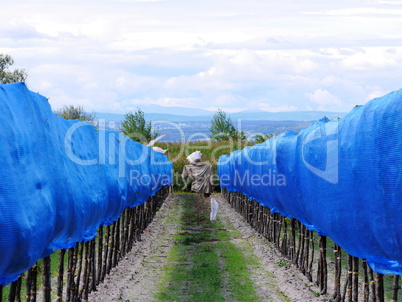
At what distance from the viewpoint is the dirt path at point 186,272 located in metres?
7.89

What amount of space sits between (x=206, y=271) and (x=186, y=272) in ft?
1.06

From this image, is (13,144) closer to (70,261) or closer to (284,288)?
(70,261)

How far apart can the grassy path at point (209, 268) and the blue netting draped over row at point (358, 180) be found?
1.39 meters

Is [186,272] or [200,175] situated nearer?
[186,272]

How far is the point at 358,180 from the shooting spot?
5.25m

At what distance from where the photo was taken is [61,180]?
517cm

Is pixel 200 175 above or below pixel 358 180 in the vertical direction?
below

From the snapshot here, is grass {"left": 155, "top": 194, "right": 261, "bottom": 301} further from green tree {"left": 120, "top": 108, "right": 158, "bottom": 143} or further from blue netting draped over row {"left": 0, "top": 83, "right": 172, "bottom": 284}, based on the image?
green tree {"left": 120, "top": 108, "right": 158, "bottom": 143}

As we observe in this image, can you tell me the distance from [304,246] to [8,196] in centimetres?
679

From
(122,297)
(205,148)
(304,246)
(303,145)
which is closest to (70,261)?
(122,297)

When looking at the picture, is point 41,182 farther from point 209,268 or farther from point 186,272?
point 209,268

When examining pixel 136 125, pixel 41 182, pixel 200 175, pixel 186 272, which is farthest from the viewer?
pixel 136 125

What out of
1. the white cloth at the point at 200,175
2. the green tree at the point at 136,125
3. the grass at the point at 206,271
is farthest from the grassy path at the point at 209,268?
the green tree at the point at 136,125

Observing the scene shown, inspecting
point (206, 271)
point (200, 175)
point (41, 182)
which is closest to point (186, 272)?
point (206, 271)
